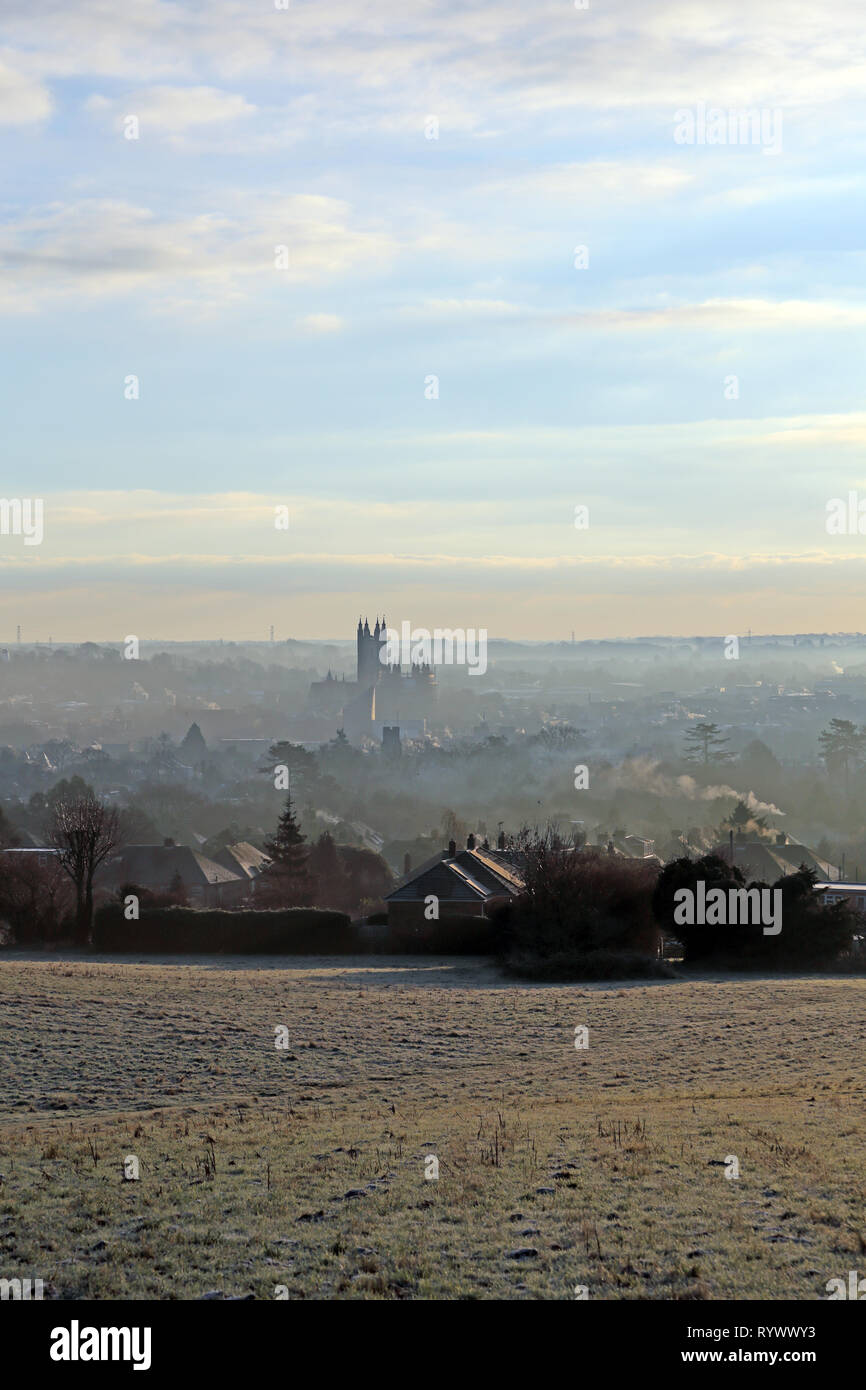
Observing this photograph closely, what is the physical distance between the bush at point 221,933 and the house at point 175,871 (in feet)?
129

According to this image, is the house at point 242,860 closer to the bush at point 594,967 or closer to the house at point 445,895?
the house at point 445,895

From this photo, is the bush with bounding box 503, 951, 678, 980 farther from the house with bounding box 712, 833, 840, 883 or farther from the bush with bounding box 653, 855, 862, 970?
the house with bounding box 712, 833, 840, 883

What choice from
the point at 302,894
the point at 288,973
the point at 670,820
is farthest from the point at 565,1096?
the point at 670,820

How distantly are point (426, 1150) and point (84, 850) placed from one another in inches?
1844

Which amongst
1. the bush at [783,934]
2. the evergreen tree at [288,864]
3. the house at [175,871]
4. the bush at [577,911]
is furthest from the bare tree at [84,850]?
the bush at [783,934]

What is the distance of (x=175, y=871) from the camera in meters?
93.7

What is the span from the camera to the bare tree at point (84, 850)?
55781 millimetres

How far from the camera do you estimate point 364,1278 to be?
33.6ft

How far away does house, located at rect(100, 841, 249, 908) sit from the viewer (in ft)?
310

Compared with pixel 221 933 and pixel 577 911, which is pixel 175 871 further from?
pixel 577 911

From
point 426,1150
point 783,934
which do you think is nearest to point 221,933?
point 783,934

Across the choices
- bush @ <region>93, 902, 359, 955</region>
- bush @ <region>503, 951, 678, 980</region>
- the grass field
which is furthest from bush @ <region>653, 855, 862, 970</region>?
bush @ <region>93, 902, 359, 955</region>
